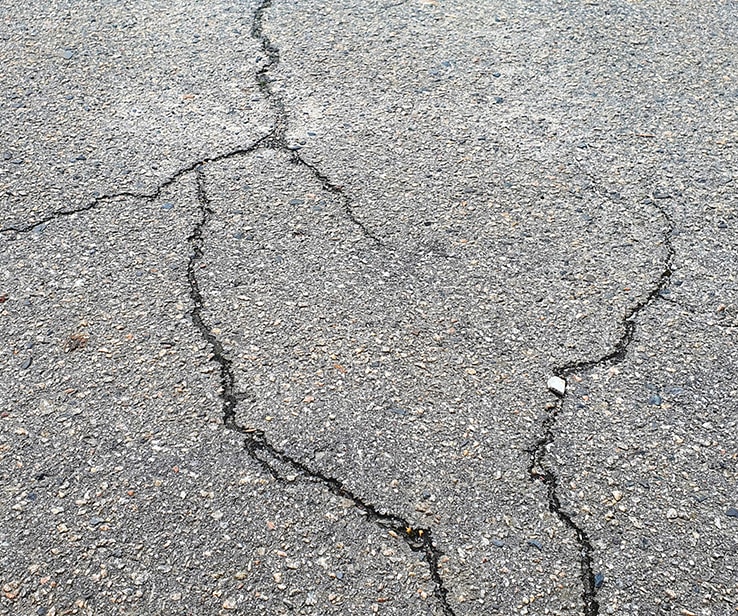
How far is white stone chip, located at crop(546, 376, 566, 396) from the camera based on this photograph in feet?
8.36

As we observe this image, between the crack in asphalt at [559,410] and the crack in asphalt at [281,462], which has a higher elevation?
the crack in asphalt at [559,410]

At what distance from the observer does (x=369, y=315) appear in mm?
2785

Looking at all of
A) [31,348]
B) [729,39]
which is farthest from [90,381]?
[729,39]

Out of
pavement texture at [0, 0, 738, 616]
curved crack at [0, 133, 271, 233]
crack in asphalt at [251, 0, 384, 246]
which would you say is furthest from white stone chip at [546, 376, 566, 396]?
curved crack at [0, 133, 271, 233]

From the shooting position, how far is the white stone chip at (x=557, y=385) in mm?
2547

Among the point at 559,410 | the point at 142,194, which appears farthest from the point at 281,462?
the point at 142,194

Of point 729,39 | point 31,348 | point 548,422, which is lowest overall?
point 31,348

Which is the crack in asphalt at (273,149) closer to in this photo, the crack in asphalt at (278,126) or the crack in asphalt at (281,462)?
the crack in asphalt at (278,126)

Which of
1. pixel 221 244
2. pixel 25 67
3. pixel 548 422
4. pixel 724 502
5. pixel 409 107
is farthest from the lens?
pixel 25 67

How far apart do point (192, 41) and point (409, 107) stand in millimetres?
1164

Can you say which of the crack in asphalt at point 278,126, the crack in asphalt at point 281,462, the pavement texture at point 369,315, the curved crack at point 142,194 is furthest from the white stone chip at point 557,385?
the curved crack at point 142,194

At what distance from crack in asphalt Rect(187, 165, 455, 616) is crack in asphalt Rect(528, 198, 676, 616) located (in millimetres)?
338

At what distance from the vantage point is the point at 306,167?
3.36 m

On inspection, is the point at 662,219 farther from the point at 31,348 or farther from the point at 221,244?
the point at 31,348
